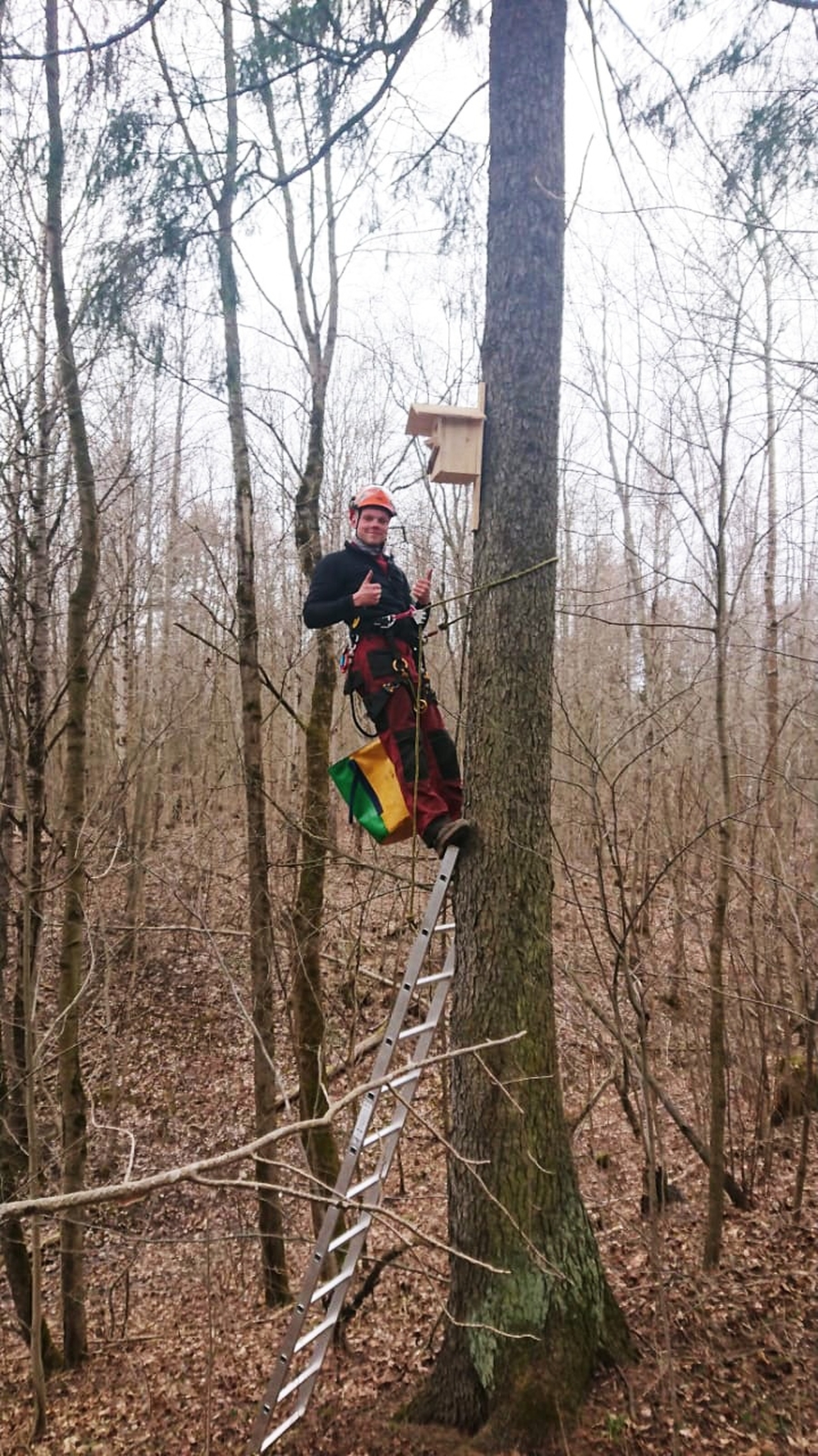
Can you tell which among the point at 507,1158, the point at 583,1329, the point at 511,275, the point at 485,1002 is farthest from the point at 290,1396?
the point at 511,275

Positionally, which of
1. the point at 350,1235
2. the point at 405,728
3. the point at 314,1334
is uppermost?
the point at 405,728

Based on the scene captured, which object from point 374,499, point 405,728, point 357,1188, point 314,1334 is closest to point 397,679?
point 405,728

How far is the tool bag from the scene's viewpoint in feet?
12.4

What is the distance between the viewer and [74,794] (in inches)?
227

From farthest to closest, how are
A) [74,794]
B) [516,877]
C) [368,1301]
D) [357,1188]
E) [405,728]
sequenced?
[74,794]
[368,1301]
[405,728]
[357,1188]
[516,877]

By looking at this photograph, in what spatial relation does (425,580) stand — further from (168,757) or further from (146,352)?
(168,757)

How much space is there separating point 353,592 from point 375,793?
3.24ft

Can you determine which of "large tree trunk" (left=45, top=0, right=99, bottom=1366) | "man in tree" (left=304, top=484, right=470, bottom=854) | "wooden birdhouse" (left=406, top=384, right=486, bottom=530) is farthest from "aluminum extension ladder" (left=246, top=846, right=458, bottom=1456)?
"large tree trunk" (left=45, top=0, right=99, bottom=1366)

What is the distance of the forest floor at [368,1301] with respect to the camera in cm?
321

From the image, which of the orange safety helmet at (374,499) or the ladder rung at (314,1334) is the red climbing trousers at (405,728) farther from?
the ladder rung at (314,1334)

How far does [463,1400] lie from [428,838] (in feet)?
6.82

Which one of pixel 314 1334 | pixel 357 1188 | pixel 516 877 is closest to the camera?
pixel 314 1334

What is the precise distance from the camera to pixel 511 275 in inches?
135

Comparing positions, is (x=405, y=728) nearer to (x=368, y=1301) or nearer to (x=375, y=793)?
(x=375, y=793)
